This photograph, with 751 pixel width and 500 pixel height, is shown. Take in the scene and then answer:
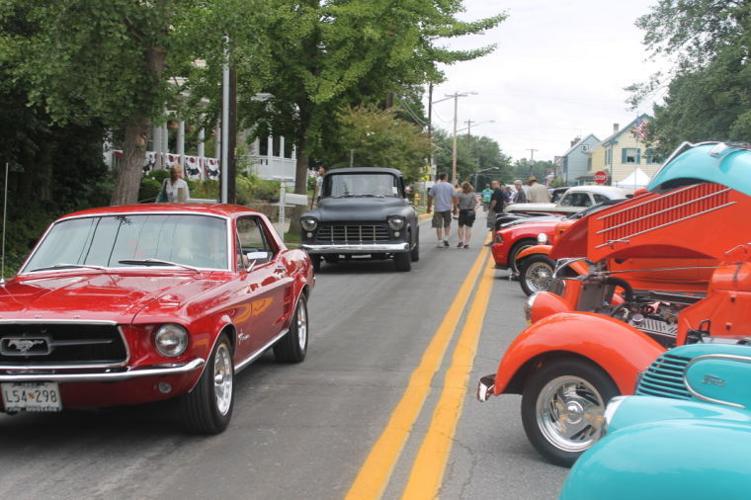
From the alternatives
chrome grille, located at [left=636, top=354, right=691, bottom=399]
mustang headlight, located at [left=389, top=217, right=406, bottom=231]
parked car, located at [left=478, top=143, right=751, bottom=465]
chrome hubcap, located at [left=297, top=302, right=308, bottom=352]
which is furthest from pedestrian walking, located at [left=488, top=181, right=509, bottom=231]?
chrome grille, located at [left=636, top=354, right=691, bottom=399]

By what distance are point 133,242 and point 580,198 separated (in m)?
14.1

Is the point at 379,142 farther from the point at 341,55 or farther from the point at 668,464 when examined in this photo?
the point at 668,464

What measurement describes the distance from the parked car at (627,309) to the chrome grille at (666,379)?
1.58 m

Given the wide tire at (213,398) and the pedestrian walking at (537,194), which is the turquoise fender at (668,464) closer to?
the wide tire at (213,398)

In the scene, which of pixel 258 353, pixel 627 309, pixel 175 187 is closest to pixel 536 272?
pixel 175 187

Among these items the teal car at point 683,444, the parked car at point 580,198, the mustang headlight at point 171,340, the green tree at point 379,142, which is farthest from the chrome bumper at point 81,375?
the green tree at point 379,142

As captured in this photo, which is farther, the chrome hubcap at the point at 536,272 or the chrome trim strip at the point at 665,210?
the chrome hubcap at the point at 536,272

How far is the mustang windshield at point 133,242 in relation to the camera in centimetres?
689

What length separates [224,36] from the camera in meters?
14.7

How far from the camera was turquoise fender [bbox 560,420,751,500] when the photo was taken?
2404 mm

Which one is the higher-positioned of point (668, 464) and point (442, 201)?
point (442, 201)

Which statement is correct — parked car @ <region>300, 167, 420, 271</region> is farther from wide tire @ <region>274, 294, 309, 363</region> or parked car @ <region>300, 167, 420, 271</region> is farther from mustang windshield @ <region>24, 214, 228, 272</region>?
mustang windshield @ <region>24, 214, 228, 272</region>

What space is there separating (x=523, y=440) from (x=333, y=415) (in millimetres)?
1436

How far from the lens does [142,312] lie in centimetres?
550
